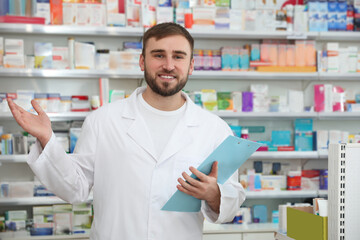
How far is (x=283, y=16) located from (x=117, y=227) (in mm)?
2949

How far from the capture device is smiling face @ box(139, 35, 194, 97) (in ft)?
6.13

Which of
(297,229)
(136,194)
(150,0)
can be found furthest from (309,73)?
(136,194)

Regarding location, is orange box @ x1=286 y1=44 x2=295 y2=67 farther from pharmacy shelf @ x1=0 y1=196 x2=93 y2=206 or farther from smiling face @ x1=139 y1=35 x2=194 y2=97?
smiling face @ x1=139 y1=35 x2=194 y2=97

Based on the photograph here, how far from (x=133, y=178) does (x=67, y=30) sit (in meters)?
2.34

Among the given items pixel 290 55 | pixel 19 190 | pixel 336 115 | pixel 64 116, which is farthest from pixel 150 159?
pixel 336 115

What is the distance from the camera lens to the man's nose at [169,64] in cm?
185

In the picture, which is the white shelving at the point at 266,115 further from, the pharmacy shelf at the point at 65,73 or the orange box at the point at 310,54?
the pharmacy shelf at the point at 65,73

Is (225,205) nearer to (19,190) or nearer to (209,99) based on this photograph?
(209,99)

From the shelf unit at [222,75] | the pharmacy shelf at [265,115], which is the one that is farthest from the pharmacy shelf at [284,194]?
the pharmacy shelf at [265,115]

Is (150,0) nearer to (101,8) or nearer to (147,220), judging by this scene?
(101,8)

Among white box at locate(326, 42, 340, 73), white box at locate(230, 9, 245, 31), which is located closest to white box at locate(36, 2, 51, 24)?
white box at locate(230, 9, 245, 31)

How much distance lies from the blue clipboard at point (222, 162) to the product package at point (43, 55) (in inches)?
96.5

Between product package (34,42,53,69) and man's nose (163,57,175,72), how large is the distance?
2206mm

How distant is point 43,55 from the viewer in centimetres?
384
